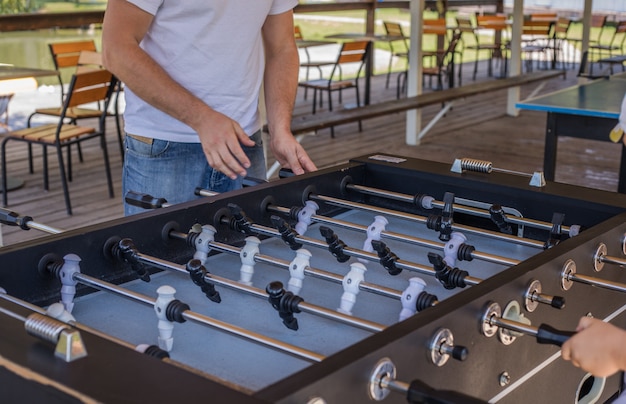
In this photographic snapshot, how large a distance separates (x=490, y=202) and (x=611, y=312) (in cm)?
38

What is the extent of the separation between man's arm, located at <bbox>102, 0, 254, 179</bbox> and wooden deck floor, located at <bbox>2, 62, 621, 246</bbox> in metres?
2.60

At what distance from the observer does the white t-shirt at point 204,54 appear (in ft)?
7.07

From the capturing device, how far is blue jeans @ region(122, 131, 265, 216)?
2.25 metres

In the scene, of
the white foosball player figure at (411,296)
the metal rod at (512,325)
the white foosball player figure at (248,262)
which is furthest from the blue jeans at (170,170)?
the metal rod at (512,325)

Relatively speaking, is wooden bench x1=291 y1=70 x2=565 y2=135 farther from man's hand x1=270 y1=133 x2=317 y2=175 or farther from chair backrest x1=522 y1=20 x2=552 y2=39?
chair backrest x1=522 y1=20 x2=552 y2=39

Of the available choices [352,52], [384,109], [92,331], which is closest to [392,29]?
[352,52]

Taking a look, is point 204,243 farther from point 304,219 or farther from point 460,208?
point 460,208

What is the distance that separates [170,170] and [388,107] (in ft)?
13.1

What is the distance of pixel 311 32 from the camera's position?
10.6 meters

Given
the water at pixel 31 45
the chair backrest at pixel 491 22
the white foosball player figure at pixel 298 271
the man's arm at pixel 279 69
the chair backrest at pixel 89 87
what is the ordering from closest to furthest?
the white foosball player figure at pixel 298 271, the man's arm at pixel 279 69, the chair backrest at pixel 89 87, the water at pixel 31 45, the chair backrest at pixel 491 22

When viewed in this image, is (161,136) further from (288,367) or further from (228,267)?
(288,367)

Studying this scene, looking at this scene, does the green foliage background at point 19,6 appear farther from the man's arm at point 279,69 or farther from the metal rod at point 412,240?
the metal rod at point 412,240

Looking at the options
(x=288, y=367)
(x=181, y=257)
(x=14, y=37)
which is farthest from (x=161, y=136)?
(x=14, y=37)

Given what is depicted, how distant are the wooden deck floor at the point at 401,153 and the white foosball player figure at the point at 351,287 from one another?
133 inches
